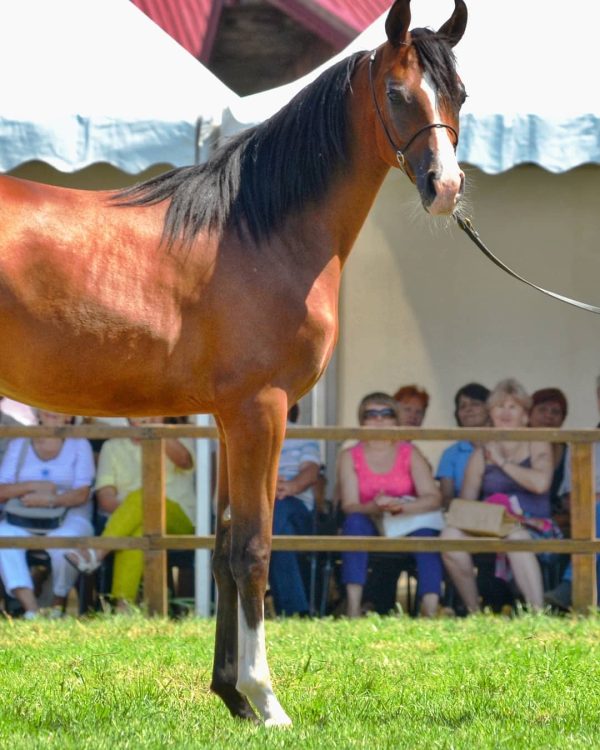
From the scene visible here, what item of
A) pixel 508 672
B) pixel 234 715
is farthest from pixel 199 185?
pixel 508 672

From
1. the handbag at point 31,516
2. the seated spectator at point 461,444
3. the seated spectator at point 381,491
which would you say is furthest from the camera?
the seated spectator at point 461,444

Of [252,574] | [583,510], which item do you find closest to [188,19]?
[583,510]

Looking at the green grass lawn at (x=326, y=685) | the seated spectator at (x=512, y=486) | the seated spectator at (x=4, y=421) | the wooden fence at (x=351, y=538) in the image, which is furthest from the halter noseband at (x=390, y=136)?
the seated spectator at (x=4, y=421)

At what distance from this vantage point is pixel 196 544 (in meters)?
6.84

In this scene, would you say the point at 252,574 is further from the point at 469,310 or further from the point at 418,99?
the point at 469,310

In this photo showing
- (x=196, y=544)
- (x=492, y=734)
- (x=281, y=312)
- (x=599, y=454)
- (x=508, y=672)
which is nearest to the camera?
(x=492, y=734)

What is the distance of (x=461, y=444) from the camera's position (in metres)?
7.73

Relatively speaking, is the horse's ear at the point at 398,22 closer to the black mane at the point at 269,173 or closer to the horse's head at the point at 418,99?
the horse's head at the point at 418,99

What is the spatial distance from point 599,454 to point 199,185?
478cm

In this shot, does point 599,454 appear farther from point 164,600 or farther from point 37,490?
point 37,490

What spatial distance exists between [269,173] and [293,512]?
371 centimetres

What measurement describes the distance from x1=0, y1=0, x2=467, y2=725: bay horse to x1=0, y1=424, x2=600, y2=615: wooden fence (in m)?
2.71

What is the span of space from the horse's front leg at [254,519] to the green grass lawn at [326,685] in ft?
0.53

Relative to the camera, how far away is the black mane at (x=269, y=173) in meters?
4.06
